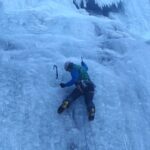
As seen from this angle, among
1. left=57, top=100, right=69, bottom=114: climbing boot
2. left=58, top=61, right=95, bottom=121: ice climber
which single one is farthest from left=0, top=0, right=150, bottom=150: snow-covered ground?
left=58, top=61, right=95, bottom=121: ice climber

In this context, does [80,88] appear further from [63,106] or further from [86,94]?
[63,106]

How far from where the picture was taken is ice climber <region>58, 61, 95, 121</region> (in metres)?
9.72

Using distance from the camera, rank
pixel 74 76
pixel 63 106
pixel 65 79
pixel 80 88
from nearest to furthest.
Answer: pixel 63 106 → pixel 80 88 → pixel 74 76 → pixel 65 79

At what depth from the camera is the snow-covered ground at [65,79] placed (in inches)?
370

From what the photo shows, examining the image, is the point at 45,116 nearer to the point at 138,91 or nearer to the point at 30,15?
the point at 138,91

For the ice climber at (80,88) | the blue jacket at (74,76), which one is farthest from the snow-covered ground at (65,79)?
the blue jacket at (74,76)

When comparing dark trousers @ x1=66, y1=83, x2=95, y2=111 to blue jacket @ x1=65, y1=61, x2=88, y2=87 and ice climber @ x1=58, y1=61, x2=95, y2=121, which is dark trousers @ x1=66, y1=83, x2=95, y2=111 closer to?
ice climber @ x1=58, y1=61, x2=95, y2=121

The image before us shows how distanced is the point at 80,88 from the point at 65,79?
0.92 metres

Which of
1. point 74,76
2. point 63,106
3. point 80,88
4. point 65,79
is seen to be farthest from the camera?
point 65,79

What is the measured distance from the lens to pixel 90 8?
1529cm

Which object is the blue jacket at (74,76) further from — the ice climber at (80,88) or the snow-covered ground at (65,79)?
the snow-covered ground at (65,79)

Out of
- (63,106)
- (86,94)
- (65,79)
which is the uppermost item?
(86,94)

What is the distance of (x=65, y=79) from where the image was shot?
10.6 m

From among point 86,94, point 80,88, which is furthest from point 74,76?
point 86,94
